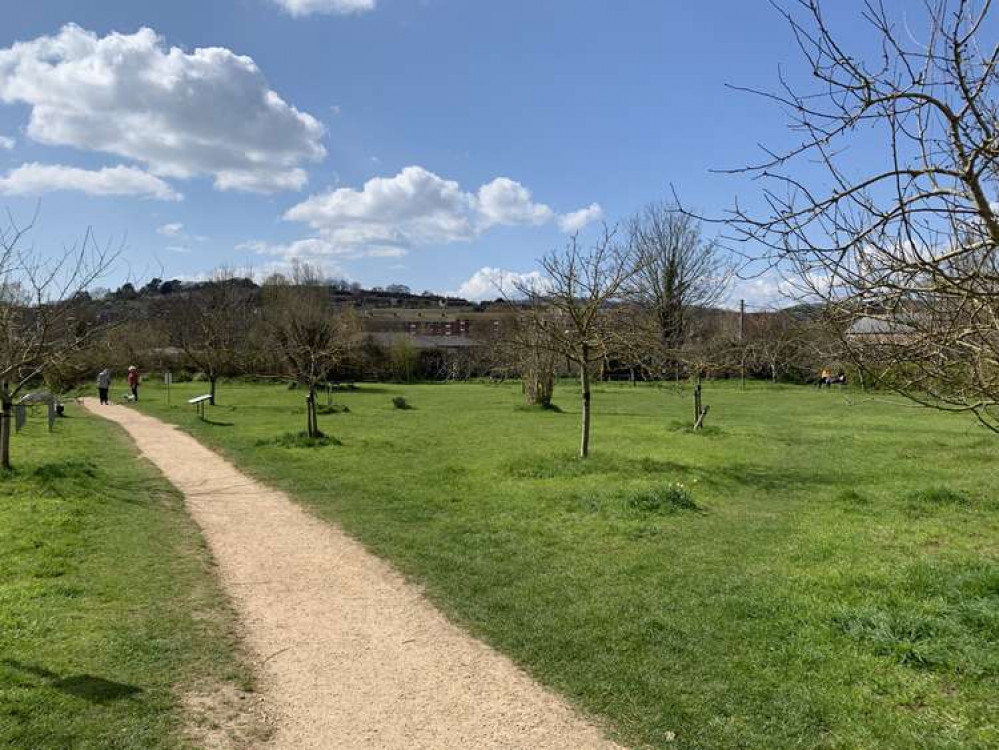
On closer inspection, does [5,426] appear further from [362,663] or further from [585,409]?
[585,409]

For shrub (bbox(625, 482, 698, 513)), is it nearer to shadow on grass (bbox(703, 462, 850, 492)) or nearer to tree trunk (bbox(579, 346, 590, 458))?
shadow on grass (bbox(703, 462, 850, 492))

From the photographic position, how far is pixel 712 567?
714 cm

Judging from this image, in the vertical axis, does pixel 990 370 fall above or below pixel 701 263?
below

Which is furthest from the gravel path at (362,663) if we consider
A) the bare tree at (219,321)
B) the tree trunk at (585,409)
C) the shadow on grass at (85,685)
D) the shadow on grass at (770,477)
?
the bare tree at (219,321)

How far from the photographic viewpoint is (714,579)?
6707 millimetres

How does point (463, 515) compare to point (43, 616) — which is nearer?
point (43, 616)

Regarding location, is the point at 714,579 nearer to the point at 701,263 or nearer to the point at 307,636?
the point at 307,636

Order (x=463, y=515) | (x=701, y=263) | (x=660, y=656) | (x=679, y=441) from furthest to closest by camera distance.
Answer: (x=701, y=263)
(x=679, y=441)
(x=463, y=515)
(x=660, y=656)

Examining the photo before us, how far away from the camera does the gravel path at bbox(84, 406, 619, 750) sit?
13.2 ft

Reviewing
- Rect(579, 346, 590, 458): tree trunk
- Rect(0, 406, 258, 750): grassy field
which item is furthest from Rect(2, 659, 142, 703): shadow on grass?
Rect(579, 346, 590, 458): tree trunk

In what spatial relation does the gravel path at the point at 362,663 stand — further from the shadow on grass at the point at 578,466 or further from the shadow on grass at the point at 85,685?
the shadow on grass at the point at 578,466

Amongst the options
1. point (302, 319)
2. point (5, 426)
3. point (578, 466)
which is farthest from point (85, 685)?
point (302, 319)

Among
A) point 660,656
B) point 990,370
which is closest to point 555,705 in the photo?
point 660,656

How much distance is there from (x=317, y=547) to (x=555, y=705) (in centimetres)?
437
